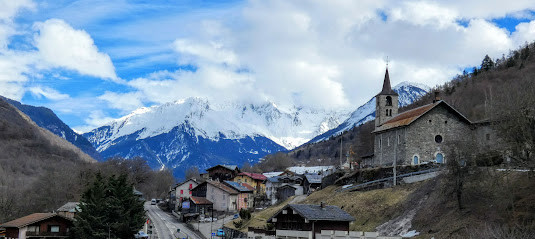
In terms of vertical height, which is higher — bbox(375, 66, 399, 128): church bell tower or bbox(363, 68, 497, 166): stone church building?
bbox(375, 66, 399, 128): church bell tower

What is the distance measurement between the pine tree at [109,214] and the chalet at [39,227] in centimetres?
544

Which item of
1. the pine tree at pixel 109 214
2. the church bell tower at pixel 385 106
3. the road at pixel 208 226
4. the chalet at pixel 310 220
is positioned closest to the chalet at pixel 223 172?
the road at pixel 208 226

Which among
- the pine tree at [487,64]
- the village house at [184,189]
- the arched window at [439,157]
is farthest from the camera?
the pine tree at [487,64]

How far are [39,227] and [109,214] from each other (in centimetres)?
1169

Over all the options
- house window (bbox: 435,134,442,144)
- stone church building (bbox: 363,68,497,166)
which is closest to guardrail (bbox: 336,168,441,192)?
stone church building (bbox: 363,68,497,166)

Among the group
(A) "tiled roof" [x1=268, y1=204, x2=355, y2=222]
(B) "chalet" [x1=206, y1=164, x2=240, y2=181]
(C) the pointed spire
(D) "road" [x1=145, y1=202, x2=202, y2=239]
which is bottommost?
(D) "road" [x1=145, y1=202, x2=202, y2=239]

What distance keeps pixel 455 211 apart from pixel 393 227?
6.20 m

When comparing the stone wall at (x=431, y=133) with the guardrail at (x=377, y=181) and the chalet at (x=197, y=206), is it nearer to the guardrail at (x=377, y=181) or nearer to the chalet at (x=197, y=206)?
the guardrail at (x=377, y=181)

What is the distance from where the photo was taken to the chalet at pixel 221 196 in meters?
91.4

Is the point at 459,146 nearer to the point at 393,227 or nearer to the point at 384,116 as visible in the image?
the point at 393,227

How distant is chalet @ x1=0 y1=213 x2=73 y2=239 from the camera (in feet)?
208

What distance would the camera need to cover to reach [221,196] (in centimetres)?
9256

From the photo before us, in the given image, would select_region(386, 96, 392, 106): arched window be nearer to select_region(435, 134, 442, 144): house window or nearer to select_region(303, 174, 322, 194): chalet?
select_region(435, 134, 442, 144): house window

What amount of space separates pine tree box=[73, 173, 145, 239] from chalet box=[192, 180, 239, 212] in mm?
31123
